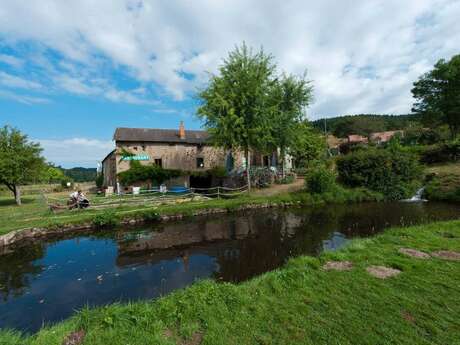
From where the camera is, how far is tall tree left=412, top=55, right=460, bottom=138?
29.8 meters

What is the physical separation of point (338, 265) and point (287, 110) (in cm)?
1857

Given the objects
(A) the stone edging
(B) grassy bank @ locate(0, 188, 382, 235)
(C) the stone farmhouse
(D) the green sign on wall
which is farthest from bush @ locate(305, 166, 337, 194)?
(D) the green sign on wall

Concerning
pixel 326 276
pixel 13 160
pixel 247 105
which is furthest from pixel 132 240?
pixel 13 160

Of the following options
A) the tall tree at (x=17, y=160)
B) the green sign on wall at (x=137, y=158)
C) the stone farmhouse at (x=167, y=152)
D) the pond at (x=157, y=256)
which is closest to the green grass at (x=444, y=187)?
the pond at (x=157, y=256)

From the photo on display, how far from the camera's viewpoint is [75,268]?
24.5 feet

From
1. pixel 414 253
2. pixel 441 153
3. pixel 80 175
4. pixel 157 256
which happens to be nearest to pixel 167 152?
pixel 157 256

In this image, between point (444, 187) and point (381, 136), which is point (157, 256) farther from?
point (381, 136)

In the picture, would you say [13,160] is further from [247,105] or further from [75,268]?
[247,105]

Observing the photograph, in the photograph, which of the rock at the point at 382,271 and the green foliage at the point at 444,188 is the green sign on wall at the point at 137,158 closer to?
the rock at the point at 382,271

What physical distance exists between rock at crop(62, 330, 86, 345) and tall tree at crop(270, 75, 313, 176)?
18003 mm

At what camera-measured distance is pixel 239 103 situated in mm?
18359

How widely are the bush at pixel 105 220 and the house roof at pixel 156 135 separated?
1441cm

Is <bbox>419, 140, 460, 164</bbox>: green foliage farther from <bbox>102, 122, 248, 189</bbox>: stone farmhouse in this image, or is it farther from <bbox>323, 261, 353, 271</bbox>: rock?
<bbox>323, 261, 353, 271</bbox>: rock

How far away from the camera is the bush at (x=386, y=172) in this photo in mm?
18375
